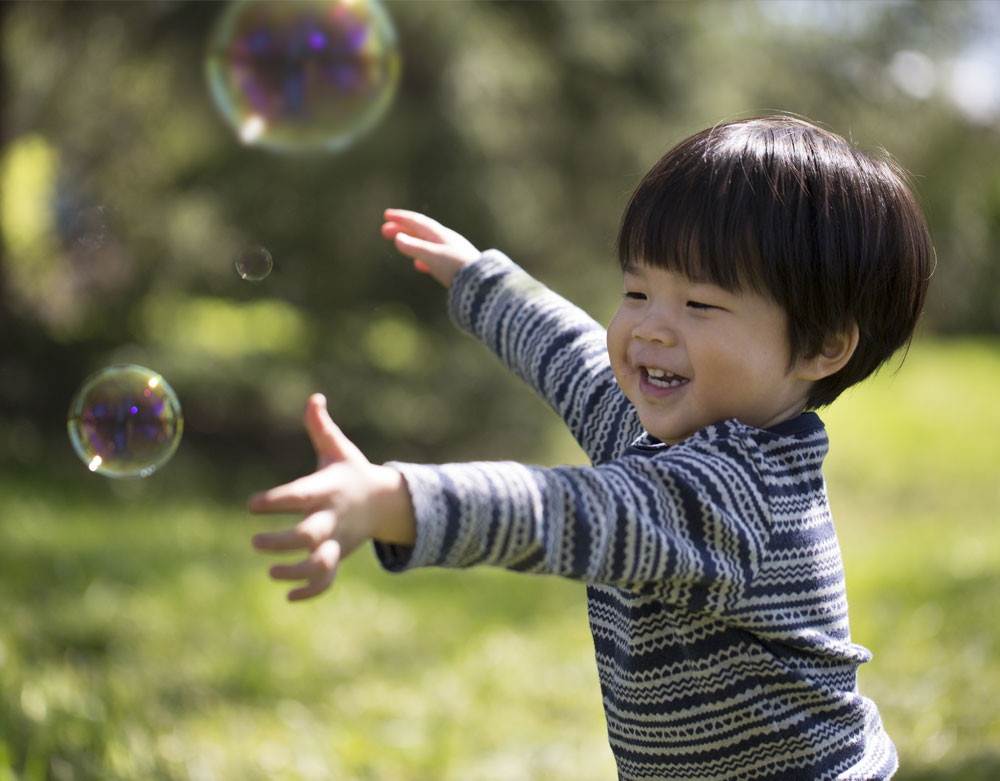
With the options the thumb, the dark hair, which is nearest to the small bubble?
the dark hair

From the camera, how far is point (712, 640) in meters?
1.50

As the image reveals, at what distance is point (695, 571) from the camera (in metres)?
1.29

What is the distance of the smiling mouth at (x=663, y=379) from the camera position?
1.51m

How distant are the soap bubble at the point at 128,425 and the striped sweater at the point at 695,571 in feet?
2.92

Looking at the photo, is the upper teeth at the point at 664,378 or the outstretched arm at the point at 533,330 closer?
the upper teeth at the point at 664,378

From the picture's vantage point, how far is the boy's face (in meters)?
1.47

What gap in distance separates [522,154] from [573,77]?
2.30 ft

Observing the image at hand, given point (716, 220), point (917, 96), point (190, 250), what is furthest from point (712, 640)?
point (917, 96)

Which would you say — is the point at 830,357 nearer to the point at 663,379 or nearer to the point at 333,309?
the point at 663,379

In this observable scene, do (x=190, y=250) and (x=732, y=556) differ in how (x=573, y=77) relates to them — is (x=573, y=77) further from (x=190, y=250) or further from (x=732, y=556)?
(x=732, y=556)

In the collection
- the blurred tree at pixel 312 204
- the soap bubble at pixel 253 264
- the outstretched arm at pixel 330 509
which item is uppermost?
the blurred tree at pixel 312 204

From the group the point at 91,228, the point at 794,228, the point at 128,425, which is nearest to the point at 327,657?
the point at 128,425

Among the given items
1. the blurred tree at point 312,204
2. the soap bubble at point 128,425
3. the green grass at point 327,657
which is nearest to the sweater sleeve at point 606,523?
the green grass at point 327,657

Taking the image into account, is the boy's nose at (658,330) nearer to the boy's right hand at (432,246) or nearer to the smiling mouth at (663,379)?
the smiling mouth at (663,379)
